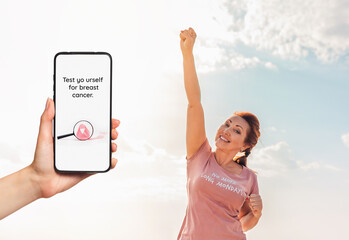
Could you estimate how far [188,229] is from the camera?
3834 mm

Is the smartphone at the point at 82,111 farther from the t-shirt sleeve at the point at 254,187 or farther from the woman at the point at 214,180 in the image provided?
the t-shirt sleeve at the point at 254,187

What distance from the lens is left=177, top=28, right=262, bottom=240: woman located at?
3.81m

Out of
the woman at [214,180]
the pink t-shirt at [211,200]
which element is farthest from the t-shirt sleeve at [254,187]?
the pink t-shirt at [211,200]

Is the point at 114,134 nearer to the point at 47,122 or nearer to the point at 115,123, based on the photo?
the point at 115,123

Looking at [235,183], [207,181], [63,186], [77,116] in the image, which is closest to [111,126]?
[77,116]

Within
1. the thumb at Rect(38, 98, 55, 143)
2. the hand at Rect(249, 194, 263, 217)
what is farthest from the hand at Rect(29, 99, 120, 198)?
the hand at Rect(249, 194, 263, 217)

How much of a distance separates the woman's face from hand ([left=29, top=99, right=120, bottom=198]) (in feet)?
6.11

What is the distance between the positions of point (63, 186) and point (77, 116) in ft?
1.40

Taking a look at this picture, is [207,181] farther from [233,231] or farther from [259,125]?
[259,125]

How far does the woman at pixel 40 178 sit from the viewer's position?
2.54 m

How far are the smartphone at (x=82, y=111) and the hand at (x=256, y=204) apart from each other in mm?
1903

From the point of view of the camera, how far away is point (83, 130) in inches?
105

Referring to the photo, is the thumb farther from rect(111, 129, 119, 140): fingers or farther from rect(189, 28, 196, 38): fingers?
rect(189, 28, 196, 38): fingers

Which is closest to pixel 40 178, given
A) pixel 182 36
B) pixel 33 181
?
pixel 33 181
